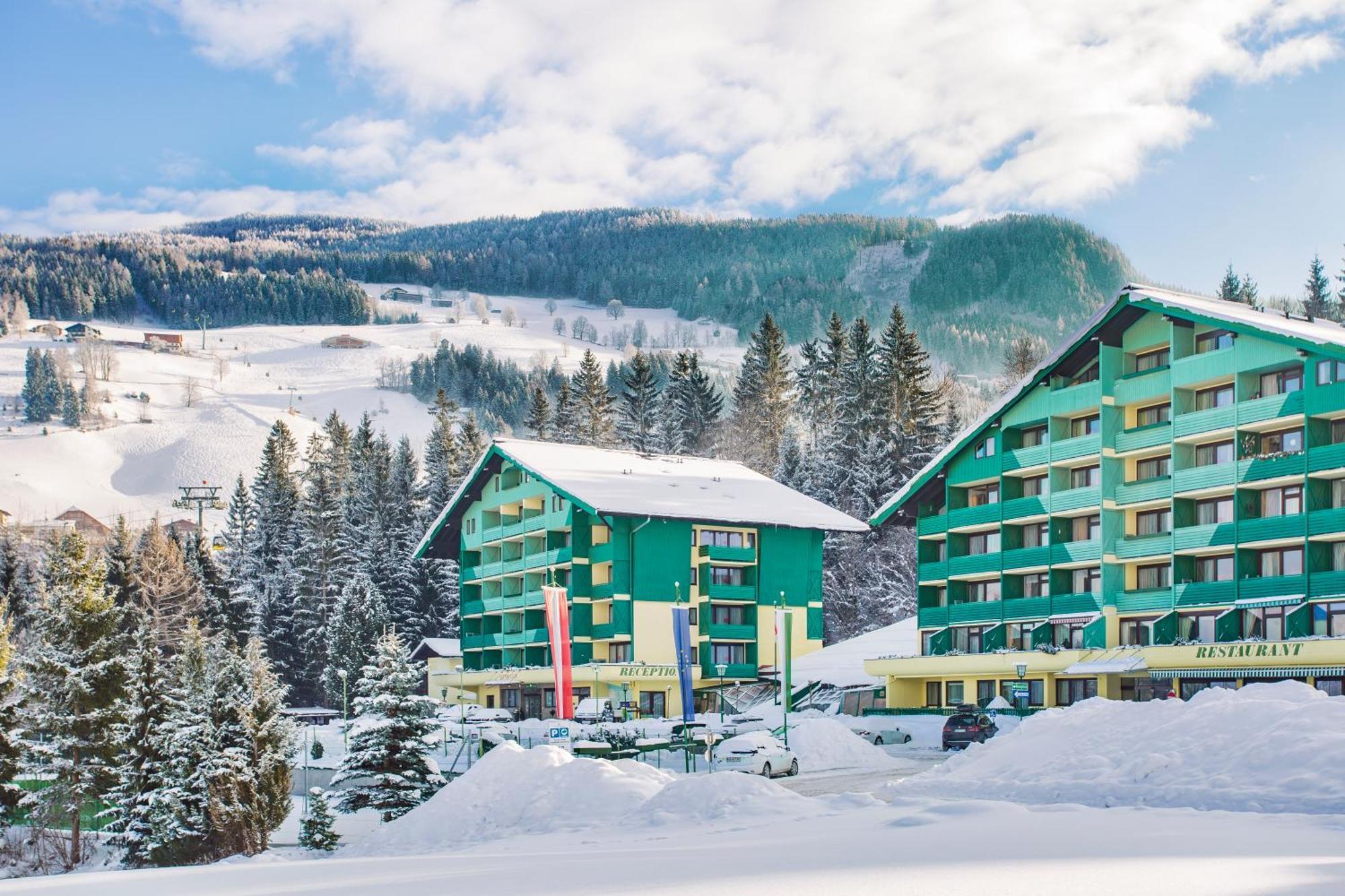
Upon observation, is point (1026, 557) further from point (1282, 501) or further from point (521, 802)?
point (521, 802)

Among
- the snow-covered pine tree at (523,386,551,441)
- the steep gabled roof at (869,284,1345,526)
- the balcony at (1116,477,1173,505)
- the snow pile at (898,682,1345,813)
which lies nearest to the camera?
the snow pile at (898,682,1345,813)

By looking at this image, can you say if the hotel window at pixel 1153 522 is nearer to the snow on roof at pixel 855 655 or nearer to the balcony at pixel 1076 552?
the balcony at pixel 1076 552

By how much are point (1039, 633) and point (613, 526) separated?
2395 cm

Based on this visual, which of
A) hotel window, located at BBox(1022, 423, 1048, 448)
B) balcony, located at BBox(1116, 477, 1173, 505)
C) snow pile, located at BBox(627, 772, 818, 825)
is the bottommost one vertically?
snow pile, located at BBox(627, 772, 818, 825)

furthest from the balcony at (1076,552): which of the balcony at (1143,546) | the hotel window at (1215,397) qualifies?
the hotel window at (1215,397)

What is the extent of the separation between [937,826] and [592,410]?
101884 millimetres

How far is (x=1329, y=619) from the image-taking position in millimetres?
49125

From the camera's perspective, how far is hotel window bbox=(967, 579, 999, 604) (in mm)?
64188

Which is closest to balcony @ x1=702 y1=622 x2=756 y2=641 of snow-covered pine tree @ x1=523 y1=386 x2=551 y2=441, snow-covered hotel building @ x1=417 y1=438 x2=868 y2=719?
snow-covered hotel building @ x1=417 y1=438 x2=868 y2=719

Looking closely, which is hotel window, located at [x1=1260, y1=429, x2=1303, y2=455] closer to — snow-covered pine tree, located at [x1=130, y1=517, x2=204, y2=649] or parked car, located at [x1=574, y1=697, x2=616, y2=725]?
parked car, located at [x1=574, y1=697, x2=616, y2=725]

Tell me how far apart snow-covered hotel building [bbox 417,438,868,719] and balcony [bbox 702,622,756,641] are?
76 millimetres

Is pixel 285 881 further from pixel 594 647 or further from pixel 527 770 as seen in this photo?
pixel 594 647

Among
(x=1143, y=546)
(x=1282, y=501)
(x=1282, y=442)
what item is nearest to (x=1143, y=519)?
(x=1143, y=546)

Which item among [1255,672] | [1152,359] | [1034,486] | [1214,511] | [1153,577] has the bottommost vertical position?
[1255,672]
